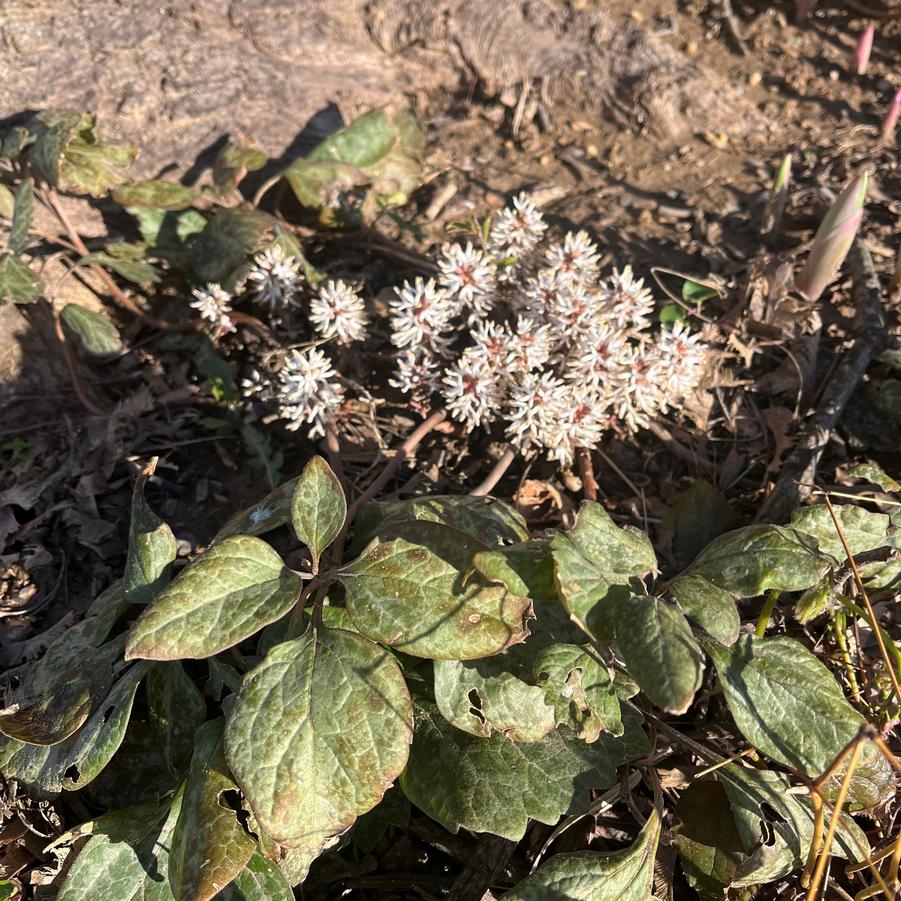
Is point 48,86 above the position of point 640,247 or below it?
above

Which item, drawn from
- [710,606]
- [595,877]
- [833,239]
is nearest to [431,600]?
[710,606]

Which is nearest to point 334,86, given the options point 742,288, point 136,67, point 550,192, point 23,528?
point 136,67

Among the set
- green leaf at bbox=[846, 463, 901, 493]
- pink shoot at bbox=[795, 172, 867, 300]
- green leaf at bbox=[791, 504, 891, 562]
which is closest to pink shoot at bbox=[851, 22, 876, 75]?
pink shoot at bbox=[795, 172, 867, 300]

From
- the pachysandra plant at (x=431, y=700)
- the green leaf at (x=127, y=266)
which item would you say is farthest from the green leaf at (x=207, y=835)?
the green leaf at (x=127, y=266)

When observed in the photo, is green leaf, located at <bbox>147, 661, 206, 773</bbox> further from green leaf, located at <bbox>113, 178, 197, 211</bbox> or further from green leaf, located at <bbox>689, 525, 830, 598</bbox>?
green leaf, located at <bbox>113, 178, 197, 211</bbox>

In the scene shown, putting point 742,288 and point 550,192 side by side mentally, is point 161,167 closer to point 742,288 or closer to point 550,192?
point 550,192

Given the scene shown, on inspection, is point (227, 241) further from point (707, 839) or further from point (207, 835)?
point (707, 839)
